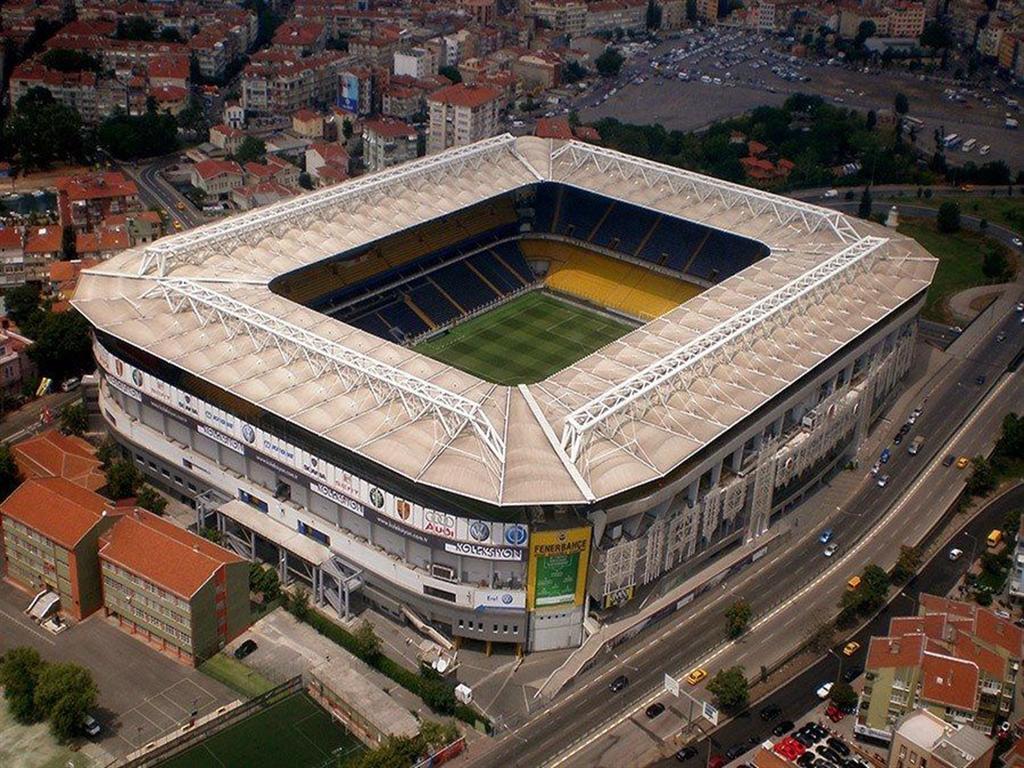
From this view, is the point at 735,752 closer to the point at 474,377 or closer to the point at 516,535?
the point at 516,535

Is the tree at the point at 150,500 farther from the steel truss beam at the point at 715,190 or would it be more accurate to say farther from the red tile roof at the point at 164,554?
the steel truss beam at the point at 715,190

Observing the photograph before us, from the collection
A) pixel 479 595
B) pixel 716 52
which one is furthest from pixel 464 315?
pixel 716 52

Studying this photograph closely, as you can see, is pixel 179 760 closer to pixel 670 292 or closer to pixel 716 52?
pixel 670 292

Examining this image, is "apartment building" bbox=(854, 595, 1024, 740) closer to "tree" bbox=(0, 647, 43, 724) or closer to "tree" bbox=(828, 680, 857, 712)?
"tree" bbox=(828, 680, 857, 712)

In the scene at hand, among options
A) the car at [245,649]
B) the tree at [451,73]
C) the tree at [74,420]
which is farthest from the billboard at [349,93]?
the car at [245,649]

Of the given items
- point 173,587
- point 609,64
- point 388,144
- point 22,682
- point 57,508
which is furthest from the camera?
point 609,64

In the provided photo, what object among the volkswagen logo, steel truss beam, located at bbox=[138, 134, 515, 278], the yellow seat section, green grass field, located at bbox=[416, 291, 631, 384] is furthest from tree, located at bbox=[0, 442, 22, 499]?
the yellow seat section

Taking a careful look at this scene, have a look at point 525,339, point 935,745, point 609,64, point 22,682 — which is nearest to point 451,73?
point 609,64
